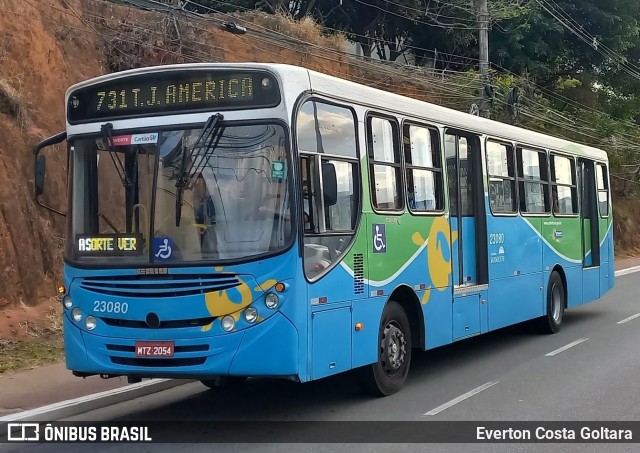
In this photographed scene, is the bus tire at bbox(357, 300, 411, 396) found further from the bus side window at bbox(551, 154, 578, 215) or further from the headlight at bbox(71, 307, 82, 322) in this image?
the bus side window at bbox(551, 154, 578, 215)

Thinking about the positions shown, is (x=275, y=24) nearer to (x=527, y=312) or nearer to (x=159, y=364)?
(x=527, y=312)

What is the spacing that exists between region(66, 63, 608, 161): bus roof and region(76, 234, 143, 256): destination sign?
155 cm

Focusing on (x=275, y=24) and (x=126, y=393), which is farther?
(x=275, y=24)

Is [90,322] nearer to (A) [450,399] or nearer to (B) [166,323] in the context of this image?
(B) [166,323]

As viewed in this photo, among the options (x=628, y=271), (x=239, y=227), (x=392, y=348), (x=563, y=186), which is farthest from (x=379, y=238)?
(x=628, y=271)

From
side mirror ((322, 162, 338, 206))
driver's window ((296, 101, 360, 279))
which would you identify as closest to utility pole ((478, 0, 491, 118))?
driver's window ((296, 101, 360, 279))

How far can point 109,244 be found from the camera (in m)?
7.37

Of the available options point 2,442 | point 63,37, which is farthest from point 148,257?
point 63,37

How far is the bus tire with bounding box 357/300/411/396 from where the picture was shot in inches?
327

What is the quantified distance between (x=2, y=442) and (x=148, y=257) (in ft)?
7.39

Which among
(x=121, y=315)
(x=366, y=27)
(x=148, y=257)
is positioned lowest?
(x=121, y=315)

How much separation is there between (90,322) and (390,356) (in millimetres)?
3191

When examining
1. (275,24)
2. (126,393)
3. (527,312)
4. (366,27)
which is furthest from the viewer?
(366,27)

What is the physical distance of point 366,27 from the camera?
114 ft
